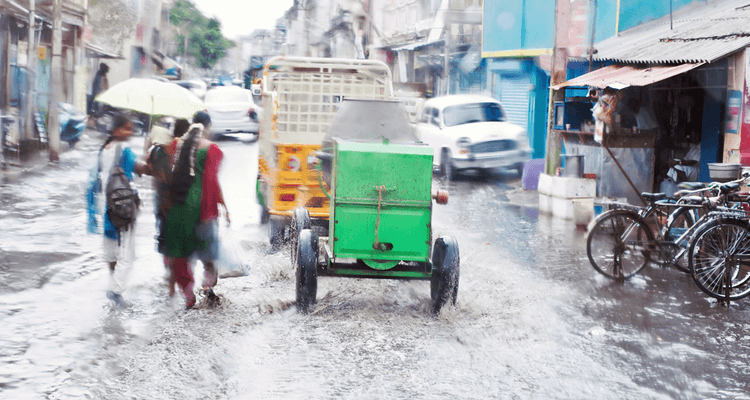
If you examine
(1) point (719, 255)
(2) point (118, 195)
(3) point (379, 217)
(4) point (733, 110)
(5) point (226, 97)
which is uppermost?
(5) point (226, 97)

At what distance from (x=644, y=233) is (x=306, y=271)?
13.0 feet

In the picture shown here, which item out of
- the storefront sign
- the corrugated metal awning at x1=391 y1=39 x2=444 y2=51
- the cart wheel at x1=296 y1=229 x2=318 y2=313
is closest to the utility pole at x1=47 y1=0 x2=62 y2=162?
the cart wheel at x1=296 y1=229 x2=318 y2=313

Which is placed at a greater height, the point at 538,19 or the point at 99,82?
the point at 538,19

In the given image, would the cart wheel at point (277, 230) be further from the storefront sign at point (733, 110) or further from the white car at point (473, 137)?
the white car at point (473, 137)

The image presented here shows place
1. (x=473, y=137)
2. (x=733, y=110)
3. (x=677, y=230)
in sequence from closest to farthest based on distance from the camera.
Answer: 1. (x=677, y=230)
2. (x=733, y=110)
3. (x=473, y=137)

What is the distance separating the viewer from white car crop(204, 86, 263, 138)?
24.7m

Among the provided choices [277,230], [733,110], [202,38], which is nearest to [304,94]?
[277,230]

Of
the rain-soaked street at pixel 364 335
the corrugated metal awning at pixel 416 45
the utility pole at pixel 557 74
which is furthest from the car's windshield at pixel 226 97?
the rain-soaked street at pixel 364 335

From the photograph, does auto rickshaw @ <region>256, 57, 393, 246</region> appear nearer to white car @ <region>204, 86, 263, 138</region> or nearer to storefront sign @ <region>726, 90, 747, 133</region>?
storefront sign @ <region>726, 90, 747, 133</region>

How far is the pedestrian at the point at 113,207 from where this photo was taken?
6914 millimetres

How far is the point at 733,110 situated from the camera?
1067 centimetres

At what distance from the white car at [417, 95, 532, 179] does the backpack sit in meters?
11.1

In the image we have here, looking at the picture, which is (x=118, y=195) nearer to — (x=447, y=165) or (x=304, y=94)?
(x=304, y=94)

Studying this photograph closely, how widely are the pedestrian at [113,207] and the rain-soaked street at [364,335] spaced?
1.01ft
